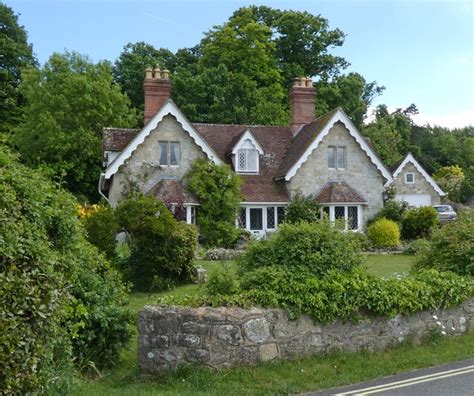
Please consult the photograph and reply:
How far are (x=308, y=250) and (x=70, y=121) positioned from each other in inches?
1608

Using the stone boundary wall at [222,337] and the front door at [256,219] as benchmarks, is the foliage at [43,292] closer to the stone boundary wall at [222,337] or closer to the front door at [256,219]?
the stone boundary wall at [222,337]

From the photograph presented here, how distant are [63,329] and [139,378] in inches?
68.1

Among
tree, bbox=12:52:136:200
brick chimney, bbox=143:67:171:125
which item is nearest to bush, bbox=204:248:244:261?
brick chimney, bbox=143:67:171:125

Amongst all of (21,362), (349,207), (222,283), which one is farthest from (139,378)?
(349,207)

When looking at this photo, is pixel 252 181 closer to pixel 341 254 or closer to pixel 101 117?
pixel 101 117

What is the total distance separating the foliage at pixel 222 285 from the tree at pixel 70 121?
3834 centimetres

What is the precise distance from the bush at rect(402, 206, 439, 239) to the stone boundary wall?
80.3 feet

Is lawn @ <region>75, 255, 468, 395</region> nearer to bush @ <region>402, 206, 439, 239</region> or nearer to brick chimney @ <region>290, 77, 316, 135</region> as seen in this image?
bush @ <region>402, 206, 439, 239</region>

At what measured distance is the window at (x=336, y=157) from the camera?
109 ft

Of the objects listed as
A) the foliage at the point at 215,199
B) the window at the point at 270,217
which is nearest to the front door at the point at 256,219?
the window at the point at 270,217

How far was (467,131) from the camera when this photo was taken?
8344cm

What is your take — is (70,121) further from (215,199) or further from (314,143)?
(314,143)

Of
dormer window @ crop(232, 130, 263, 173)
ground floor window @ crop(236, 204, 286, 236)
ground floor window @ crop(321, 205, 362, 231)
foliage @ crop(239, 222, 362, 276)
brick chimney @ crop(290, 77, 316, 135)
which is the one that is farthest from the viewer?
brick chimney @ crop(290, 77, 316, 135)

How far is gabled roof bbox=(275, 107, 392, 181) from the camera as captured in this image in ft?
104
